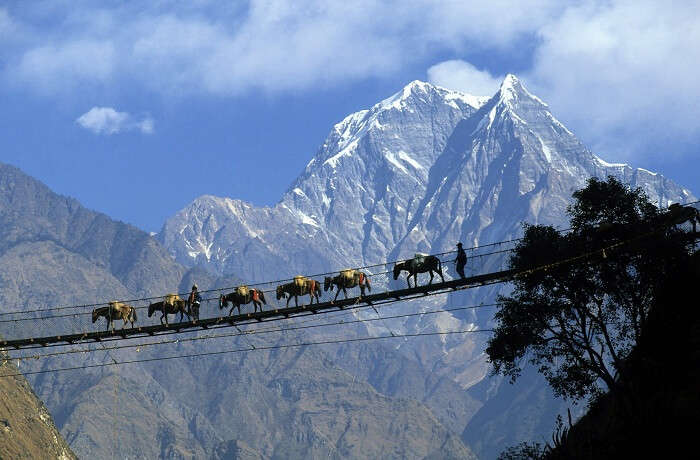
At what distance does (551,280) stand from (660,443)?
2951 cm

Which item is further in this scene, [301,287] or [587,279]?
[301,287]

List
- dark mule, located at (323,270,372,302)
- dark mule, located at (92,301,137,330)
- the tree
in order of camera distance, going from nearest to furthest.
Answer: the tree, dark mule, located at (323,270,372,302), dark mule, located at (92,301,137,330)

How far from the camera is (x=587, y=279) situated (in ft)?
198

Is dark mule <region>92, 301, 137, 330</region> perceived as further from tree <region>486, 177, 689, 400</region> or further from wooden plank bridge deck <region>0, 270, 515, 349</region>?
tree <region>486, 177, 689, 400</region>

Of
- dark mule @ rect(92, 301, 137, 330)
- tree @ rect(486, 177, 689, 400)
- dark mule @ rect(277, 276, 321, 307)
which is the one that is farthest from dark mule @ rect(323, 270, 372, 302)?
dark mule @ rect(92, 301, 137, 330)

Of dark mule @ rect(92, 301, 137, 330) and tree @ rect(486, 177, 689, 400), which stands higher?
dark mule @ rect(92, 301, 137, 330)

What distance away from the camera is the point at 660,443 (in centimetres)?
3156

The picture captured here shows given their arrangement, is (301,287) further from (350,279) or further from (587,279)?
(587,279)

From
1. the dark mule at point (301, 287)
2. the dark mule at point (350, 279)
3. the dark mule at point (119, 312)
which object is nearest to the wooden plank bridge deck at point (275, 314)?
the dark mule at point (350, 279)

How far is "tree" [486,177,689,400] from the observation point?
5644cm

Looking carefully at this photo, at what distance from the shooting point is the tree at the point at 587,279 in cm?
5644

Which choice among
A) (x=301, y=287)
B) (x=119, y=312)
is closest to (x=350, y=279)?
(x=301, y=287)

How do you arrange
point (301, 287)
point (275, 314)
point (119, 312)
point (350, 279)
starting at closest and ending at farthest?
point (275, 314), point (350, 279), point (301, 287), point (119, 312)

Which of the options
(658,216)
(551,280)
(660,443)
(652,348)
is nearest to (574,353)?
(551,280)
